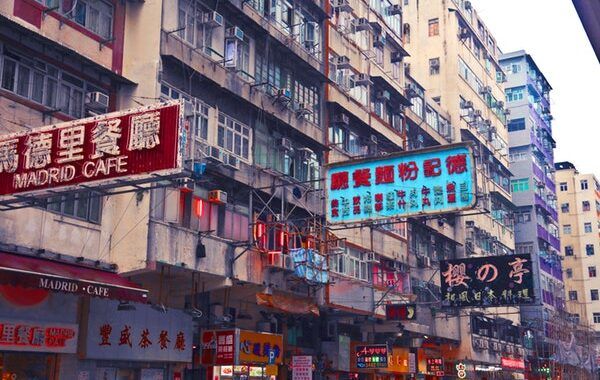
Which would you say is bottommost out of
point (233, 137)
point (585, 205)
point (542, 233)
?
point (233, 137)

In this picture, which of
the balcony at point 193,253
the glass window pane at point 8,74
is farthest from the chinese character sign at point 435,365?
the glass window pane at point 8,74

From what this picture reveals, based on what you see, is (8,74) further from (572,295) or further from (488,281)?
(572,295)

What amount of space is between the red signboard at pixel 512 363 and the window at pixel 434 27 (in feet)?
65.7

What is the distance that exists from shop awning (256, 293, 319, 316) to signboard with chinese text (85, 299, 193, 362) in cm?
229

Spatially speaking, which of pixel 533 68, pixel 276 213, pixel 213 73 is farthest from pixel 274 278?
pixel 533 68

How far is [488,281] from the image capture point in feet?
98.3

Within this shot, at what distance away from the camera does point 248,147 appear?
70.5 feet

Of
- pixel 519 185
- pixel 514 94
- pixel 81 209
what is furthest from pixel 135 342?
pixel 514 94

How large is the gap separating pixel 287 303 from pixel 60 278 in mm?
9423

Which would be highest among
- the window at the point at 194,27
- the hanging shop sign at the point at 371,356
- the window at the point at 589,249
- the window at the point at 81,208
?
the window at the point at 589,249

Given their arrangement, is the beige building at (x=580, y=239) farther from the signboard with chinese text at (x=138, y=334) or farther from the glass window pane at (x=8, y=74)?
the glass window pane at (x=8, y=74)

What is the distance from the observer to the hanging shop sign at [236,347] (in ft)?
63.4

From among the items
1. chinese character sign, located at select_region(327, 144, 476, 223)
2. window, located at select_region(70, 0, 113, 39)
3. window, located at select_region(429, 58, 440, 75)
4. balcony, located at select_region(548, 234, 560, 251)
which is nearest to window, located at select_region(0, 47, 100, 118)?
window, located at select_region(70, 0, 113, 39)

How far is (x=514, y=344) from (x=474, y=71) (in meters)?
17.8
